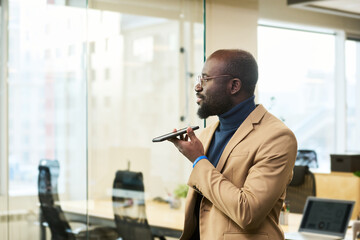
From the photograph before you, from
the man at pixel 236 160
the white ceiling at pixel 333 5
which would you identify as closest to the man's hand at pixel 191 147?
the man at pixel 236 160

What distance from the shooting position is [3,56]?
175 inches

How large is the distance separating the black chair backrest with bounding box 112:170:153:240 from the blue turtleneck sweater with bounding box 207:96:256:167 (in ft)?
8.38

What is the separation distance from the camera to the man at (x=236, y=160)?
2016 millimetres

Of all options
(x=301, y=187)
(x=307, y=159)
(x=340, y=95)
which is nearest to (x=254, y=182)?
(x=301, y=187)

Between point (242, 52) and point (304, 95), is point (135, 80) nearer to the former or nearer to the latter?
point (242, 52)

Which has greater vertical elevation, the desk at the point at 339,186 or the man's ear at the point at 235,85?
the man's ear at the point at 235,85

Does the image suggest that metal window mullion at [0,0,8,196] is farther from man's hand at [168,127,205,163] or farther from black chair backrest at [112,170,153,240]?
man's hand at [168,127,205,163]

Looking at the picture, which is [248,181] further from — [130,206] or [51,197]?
[130,206]

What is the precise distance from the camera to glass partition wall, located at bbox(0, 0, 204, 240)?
14.6 feet

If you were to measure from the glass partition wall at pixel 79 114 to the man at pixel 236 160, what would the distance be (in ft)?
7.94

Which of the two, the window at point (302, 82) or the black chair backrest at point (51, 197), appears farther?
the window at point (302, 82)

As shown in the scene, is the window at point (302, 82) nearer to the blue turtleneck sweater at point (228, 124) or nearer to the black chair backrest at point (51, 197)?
the black chair backrest at point (51, 197)

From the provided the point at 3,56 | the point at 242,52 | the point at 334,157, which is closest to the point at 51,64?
the point at 3,56

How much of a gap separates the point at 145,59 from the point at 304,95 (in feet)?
20.4
